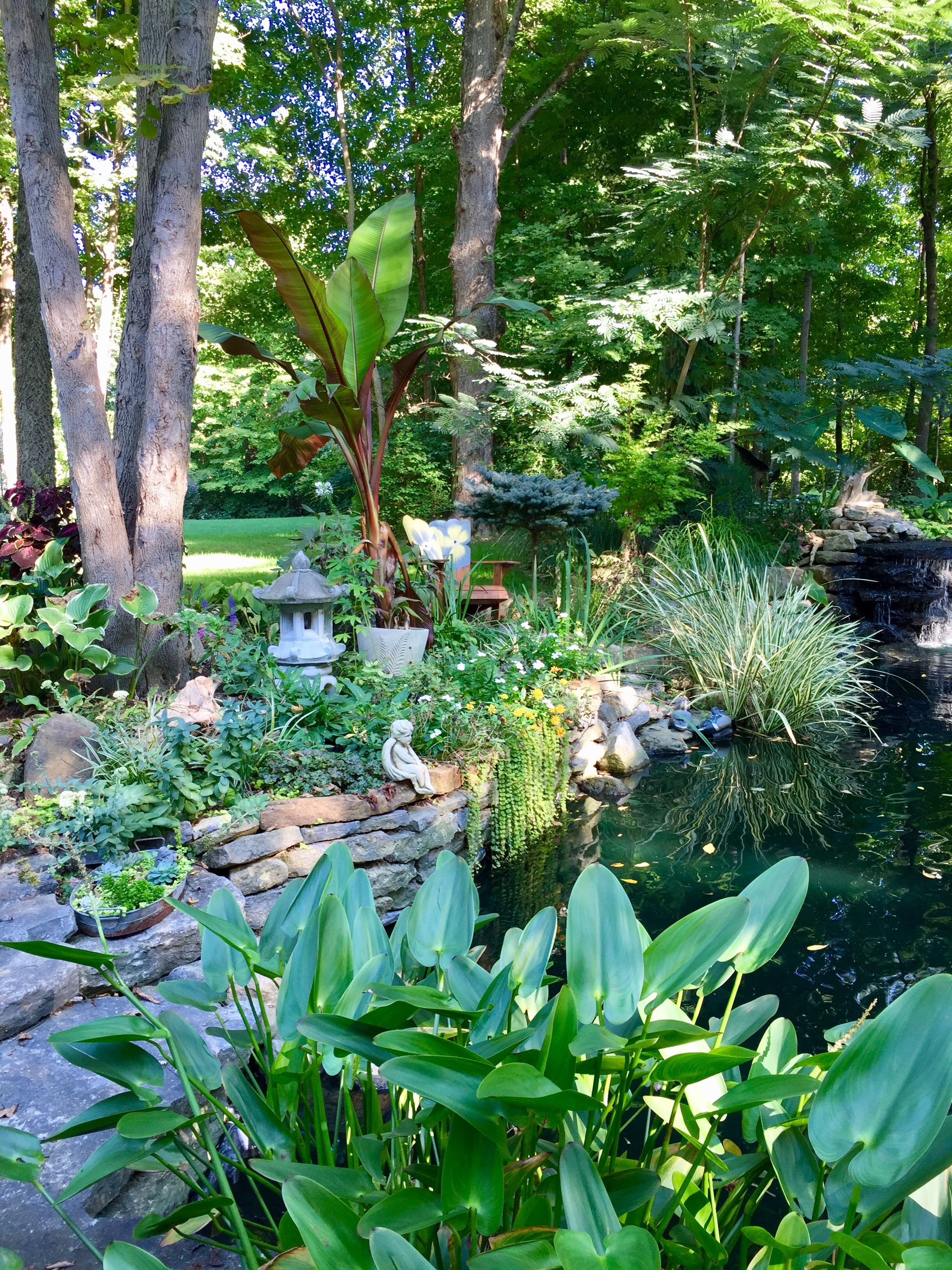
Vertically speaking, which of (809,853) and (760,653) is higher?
(760,653)

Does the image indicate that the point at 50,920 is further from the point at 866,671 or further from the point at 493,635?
the point at 866,671

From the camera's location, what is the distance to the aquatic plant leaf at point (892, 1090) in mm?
787

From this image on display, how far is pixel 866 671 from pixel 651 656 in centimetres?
242

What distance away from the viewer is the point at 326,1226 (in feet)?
2.77

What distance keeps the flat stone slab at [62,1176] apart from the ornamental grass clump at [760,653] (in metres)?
4.38

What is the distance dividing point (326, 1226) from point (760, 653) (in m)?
5.33

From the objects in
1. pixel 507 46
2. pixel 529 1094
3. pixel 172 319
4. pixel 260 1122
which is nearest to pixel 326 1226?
pixel 529 1094

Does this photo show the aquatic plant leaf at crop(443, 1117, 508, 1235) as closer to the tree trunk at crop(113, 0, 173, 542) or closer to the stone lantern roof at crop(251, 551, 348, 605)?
the stone lantern roof at crop(251, 551, 348, 605)

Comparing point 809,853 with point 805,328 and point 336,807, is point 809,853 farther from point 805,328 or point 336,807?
point 805,328

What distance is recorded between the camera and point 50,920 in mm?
2502

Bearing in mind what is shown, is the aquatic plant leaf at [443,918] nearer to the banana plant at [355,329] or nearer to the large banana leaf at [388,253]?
the banana plant at [355,329]

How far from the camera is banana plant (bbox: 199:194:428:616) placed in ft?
13.7

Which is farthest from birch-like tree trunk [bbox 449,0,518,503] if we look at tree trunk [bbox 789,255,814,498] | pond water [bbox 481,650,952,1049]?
pond water [bbox 481,650,952,1049]

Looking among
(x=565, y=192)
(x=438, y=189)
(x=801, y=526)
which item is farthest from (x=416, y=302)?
(x=801, y=526)
